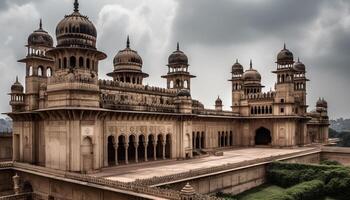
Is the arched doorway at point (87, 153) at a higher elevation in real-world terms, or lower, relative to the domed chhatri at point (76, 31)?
lower

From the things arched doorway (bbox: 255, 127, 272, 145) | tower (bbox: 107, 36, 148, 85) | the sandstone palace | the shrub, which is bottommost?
the shrub

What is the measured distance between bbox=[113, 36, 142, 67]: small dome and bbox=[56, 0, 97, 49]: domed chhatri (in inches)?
324

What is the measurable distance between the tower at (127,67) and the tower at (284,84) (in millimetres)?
14637

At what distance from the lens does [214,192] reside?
20484 millimetres

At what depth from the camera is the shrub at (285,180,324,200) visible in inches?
816

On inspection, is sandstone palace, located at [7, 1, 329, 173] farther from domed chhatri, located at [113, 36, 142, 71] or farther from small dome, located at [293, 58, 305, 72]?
small dome, located at [293, 58, 305, 72]

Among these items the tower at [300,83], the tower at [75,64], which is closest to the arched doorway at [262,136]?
the tower at [300,83]

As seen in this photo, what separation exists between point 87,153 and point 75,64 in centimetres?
511

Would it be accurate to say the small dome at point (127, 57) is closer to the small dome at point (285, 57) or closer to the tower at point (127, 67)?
the tower at point (127, 67)

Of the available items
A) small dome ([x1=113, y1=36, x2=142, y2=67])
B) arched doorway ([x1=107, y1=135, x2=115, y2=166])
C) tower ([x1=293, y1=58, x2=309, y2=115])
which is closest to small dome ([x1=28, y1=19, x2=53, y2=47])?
small dome ([x1=113, y1=36, x2=142, y2=67])

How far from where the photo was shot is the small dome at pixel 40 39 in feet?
85.5

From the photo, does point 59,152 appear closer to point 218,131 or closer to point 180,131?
point 180,131

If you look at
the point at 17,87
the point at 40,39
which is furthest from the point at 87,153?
Answer: the point at 40,39

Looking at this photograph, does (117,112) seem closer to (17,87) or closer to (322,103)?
(17,87)
